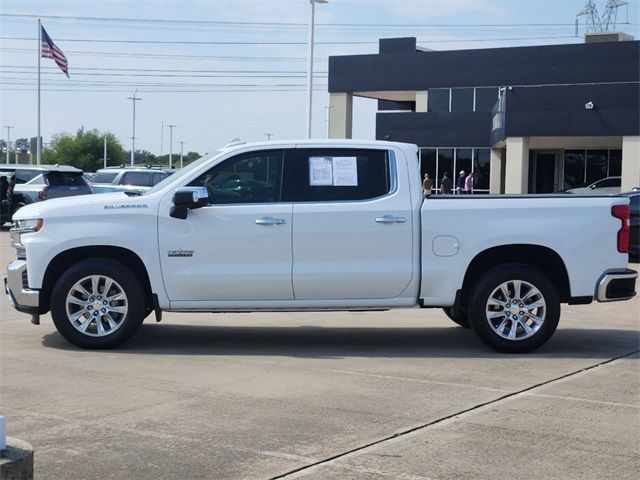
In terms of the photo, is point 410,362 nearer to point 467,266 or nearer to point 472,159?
point 467,266

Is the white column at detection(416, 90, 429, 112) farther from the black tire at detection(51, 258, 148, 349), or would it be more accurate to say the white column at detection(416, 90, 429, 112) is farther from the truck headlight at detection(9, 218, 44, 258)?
the black tire at detection(51, 258, 148, 349)

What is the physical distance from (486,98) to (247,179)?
146 feet

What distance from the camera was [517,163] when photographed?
4109 centimetres

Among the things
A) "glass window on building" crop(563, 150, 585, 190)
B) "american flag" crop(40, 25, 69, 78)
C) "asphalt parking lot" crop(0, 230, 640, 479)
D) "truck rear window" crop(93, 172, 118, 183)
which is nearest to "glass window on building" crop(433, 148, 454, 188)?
"glass window on building" crop(563, 150, 585, 190)

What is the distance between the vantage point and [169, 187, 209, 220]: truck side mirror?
9227mm

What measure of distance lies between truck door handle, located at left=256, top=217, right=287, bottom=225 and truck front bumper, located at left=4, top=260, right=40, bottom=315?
7.19ft

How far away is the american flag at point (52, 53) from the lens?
4600cm

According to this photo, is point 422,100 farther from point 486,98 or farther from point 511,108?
point 511,108

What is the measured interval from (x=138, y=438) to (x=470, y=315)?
4.13 meters

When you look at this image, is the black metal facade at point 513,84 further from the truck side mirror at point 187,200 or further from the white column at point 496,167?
the truck side mirror at point 187,200

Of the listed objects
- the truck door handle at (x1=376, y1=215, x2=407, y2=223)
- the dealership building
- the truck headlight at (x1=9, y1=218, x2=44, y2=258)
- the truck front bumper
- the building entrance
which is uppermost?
the dealership building

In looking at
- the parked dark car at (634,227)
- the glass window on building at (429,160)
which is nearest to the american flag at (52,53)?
the glass window on building at (429,160)

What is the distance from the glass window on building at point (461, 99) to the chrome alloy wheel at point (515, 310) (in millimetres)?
44648

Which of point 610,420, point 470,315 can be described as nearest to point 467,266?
point 470,315
